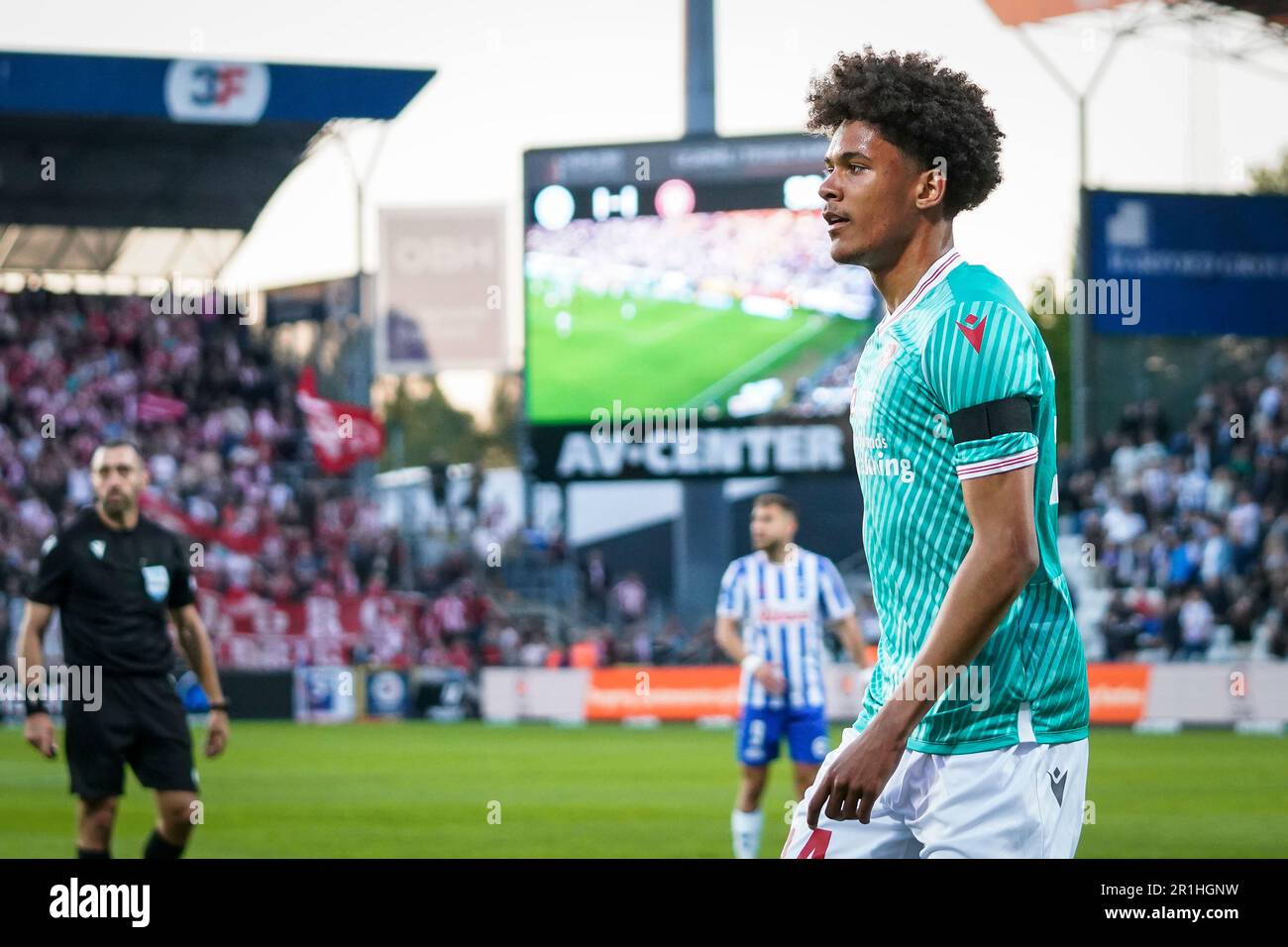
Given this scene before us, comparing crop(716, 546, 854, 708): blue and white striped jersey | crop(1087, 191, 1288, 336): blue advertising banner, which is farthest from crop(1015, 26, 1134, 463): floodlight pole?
crop(716, 546, 854, 708): blue and white striped jersey

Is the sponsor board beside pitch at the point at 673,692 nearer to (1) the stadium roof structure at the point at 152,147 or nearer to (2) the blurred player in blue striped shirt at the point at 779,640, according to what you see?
(1) the stadium roof structure at the point at 152,147

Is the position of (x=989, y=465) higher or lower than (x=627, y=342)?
lower

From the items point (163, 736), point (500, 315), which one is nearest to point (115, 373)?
point (500, 315)

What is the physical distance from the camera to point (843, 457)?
1006 inches

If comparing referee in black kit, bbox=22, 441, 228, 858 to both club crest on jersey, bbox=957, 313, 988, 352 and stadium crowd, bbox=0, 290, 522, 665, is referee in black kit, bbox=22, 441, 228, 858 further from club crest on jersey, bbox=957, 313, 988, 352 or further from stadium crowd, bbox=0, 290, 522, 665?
stadium crowd, bbox=0, 290, 522, 665

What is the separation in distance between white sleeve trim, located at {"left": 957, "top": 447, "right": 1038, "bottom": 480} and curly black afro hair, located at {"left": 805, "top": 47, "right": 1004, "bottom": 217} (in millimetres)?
682

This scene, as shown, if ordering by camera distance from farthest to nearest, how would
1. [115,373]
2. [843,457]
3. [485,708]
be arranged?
1. [115,373]
2. [485,708]
3. [843,457]

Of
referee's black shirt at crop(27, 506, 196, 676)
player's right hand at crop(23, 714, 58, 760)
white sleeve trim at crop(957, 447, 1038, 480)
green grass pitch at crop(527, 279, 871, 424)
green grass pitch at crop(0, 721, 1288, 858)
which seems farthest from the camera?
green grass pitch at crop(527, 279, 871, 424)

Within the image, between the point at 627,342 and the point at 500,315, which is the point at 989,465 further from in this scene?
the point at 500,315

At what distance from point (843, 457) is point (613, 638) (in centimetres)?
503

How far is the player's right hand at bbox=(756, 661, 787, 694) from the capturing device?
450 inches

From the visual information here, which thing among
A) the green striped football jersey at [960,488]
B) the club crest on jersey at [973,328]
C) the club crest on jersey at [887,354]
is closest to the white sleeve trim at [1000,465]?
the green striped football jersey at [960,488]

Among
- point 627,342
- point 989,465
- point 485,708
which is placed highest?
point 627,342
